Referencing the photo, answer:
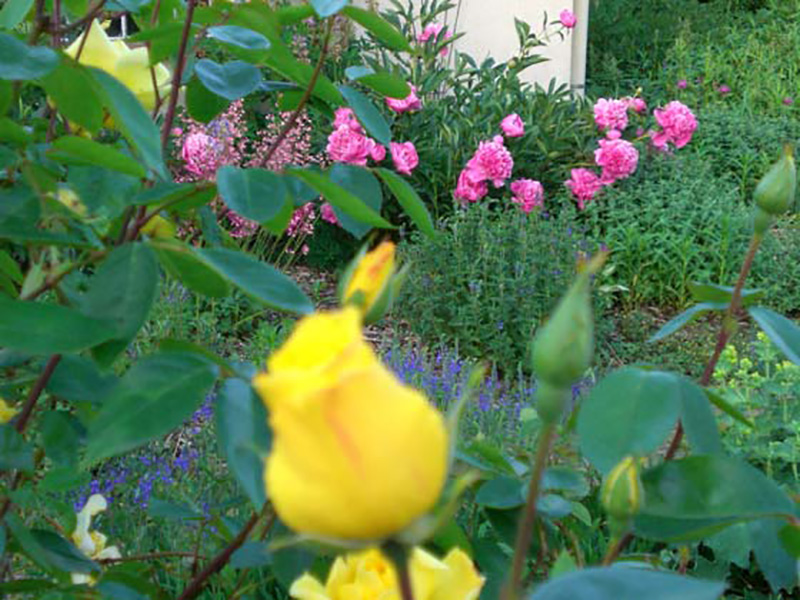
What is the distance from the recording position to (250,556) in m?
0.94

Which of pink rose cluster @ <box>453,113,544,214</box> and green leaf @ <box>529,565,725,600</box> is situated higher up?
green leaf @ <box>529,565,725,600</box>

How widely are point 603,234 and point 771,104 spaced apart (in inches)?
105

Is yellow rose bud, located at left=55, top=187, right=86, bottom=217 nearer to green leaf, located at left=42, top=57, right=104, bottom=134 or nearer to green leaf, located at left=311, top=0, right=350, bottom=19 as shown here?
green leaf, located at left=42, top=57, right=104, bottom=134

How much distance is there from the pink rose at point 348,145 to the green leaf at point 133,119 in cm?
346

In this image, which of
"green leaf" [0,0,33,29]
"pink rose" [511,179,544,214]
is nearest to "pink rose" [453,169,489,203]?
"pink rose" [511,179,544,214]

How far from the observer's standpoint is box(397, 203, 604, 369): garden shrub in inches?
163

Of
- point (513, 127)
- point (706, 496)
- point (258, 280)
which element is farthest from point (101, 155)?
point (513, 127)

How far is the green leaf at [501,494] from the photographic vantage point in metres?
0.90

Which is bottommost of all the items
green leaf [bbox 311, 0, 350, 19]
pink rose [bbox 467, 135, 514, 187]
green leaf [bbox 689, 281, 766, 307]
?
pink rose [bbox 467, 135, 514, 187]

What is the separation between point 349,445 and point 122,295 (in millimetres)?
408

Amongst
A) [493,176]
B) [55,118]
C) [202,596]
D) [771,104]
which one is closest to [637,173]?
[493,176]

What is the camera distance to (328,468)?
38 cm

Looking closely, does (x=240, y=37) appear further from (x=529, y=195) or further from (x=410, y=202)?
(x=529, y=195)

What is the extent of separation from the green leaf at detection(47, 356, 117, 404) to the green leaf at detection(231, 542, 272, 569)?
17 centimetres
